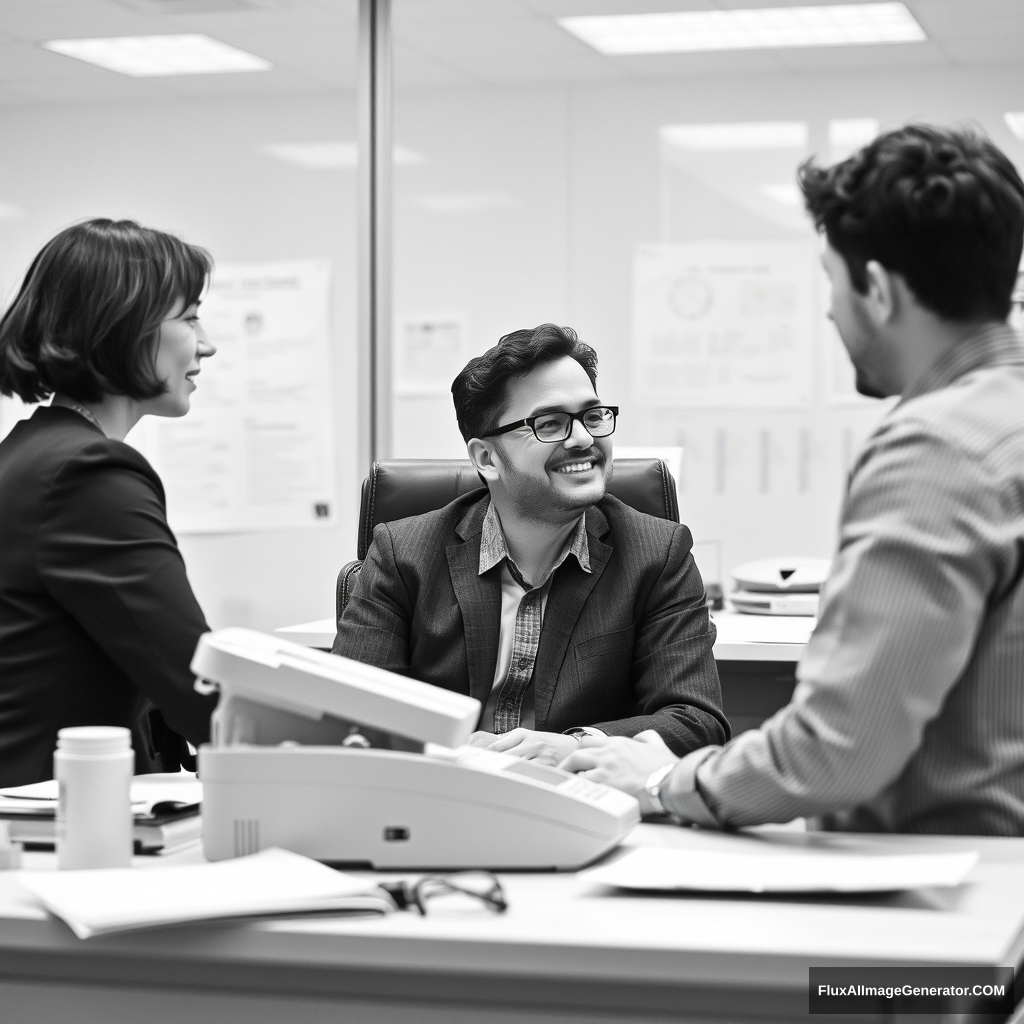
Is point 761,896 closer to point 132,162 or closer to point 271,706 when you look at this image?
point 271,706

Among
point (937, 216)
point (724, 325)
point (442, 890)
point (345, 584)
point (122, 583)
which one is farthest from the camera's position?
point (724, 325)

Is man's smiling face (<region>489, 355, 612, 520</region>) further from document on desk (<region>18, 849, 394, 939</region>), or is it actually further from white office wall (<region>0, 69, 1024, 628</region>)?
white office wall (<region>0, 69, 1024, 628</region>)

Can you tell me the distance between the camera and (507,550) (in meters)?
2.17

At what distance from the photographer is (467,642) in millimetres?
2109

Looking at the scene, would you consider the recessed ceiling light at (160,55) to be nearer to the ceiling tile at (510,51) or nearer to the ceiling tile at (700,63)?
the ceiling tile at (510,51)

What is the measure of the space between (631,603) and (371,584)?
0.41m

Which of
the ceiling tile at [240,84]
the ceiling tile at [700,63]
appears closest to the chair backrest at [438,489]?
the ceiling tile at [700,63]

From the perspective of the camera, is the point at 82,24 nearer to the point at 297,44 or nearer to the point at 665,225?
the point at 297,44

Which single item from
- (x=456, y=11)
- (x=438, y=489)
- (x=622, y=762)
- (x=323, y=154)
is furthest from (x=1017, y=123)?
(x=622, y=762)

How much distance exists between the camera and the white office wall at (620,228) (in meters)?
3.75

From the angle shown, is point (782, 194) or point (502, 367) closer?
point (502, 367)

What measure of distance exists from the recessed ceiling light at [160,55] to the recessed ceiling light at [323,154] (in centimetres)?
23

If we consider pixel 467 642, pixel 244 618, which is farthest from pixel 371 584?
pixel 244 618

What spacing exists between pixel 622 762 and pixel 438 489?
1016 mm
